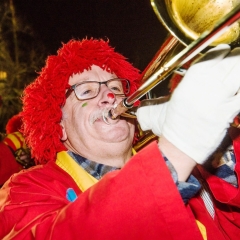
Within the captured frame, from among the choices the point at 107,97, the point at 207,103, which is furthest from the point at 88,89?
the point at 207,103

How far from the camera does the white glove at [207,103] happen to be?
1.00 metres

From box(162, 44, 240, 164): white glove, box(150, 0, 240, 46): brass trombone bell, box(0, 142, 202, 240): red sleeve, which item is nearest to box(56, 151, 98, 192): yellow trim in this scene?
box(0, 142, 202, 240): red sleeve

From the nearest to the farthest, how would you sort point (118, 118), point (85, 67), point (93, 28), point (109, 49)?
point (118, 118) → point (85, 67) → point (109, 49) → point (93, 28)

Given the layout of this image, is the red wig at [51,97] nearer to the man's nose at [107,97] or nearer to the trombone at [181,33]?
the man's nose at [107,97]

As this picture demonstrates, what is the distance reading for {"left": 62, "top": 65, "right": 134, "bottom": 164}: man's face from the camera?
1.95m

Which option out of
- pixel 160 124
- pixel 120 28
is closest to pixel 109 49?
pixel 160 124

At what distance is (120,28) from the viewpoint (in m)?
8.37

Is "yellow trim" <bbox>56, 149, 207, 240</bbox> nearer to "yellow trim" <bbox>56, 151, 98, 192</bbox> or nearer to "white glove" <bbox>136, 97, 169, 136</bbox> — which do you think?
"yellow trim" <bbox>56, 151, 98, 192</bbox>

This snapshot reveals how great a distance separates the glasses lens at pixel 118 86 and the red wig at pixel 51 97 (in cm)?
13

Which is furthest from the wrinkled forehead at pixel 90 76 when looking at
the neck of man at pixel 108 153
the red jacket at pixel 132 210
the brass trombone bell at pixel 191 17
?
the red jacket at pixel 132 210

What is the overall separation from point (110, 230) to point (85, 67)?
1.38m

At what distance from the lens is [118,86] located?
227cm

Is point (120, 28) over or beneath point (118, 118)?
over

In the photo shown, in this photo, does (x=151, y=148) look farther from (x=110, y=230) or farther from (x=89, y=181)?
(x=89, y=181)
